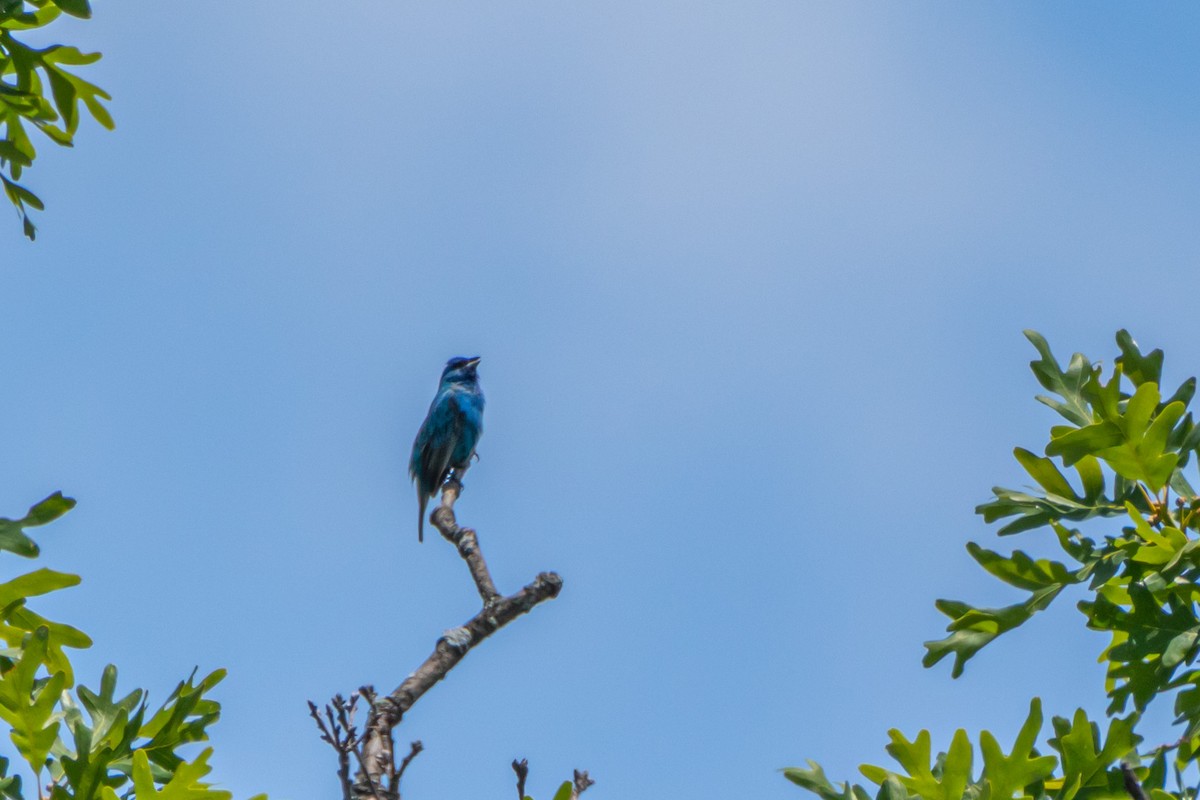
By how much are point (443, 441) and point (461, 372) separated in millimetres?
1160

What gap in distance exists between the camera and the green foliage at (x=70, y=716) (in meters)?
Answer: 3.03

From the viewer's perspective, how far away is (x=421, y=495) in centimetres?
1117

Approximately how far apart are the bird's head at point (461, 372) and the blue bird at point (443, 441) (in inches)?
17.3

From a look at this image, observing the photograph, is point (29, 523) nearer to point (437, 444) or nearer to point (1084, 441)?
point (1084, 441)

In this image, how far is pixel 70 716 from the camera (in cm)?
326

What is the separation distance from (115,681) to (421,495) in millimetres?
7816

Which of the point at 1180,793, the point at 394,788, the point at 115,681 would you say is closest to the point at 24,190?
the point at 115,681

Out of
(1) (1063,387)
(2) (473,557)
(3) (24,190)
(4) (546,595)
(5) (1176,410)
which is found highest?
(3) (24,190)

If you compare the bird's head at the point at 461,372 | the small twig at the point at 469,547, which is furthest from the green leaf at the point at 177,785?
the bird's head at the point at 461,372

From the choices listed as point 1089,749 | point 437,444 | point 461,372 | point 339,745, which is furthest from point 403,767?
point 461,372

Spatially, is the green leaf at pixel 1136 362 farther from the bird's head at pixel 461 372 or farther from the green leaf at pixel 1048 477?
the bird's head at pixel 461 372

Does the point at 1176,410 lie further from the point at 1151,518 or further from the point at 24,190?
the point at 24,190

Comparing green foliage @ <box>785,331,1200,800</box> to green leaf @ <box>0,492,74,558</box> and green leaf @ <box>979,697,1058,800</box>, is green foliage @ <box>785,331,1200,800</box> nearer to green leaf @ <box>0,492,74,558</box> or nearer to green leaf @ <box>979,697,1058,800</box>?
green leaf @ <box>979,697,1058,800</box>

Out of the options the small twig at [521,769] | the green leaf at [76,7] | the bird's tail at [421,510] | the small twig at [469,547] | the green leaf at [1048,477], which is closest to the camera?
the small twig at [521,769]
